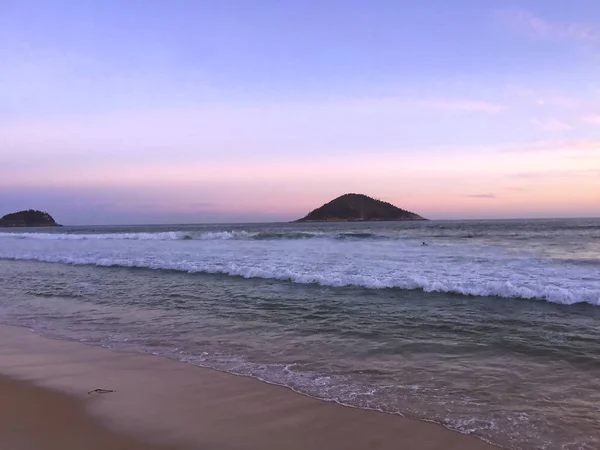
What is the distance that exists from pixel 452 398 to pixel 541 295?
7201 mm

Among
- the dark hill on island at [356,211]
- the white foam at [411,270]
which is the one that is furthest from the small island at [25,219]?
the white foam at [411,270]

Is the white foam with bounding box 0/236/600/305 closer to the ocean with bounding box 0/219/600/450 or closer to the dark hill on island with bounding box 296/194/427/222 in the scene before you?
the ocean with bounding box 0/219/600/450

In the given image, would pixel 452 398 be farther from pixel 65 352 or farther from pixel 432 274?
pixel 432 274

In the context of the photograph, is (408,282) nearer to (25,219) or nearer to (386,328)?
(386,328)

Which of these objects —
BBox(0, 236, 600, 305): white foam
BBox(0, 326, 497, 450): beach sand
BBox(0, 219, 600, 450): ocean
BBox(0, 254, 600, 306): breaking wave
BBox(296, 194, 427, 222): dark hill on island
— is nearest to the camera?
BBox(0, 326, 497, 450): beach sand

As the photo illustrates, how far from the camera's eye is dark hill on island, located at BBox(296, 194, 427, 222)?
143 m

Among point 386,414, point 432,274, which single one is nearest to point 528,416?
point 386,414

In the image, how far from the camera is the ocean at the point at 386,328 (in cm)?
473

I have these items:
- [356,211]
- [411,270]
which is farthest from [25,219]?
[411,270]

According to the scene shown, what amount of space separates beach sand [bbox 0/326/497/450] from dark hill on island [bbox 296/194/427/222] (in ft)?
446

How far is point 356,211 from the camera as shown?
144m

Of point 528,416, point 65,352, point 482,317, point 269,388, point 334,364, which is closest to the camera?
point 528,416

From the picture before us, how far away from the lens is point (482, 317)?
891 cm

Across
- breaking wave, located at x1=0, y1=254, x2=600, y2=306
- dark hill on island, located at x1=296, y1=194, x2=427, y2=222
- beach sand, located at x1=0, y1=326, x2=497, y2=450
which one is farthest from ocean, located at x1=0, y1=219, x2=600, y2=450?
dark hill on island, located at x1=296, y1=194, x2=427, y2=222
